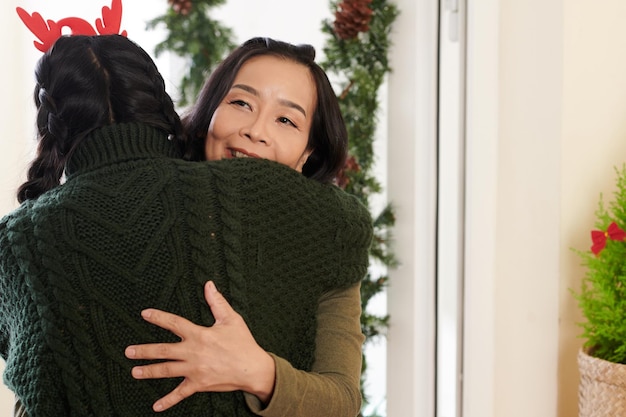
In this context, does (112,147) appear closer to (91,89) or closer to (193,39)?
(91,89)

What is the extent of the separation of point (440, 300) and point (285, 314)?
147 centimetres

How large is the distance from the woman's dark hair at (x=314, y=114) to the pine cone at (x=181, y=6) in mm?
704

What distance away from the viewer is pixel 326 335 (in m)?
1.05

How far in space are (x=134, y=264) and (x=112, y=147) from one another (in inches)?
7.3

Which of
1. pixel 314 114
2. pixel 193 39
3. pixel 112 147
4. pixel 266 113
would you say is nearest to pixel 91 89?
pixel 112 147

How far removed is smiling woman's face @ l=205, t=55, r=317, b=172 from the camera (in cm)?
124

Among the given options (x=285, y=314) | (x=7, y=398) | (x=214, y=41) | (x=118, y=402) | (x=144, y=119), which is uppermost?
(x=214, y=41)

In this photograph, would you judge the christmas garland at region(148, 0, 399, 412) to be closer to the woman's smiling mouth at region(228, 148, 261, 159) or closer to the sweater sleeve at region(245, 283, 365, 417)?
the woman's smiling mouth at region(228, 148, 261, 159)

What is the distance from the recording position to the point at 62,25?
115 cm

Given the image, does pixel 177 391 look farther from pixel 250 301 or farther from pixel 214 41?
pixel 214 41

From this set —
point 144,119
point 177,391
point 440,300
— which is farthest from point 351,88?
point 177,391

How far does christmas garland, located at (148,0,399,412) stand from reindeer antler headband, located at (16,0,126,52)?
83 cm

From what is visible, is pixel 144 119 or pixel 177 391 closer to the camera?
pixel 177 391

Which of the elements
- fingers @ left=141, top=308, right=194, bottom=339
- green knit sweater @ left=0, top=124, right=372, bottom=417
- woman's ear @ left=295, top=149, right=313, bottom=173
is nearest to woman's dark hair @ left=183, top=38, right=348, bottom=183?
woman's ear @ left=295, top=149, right=313, bottom=173
